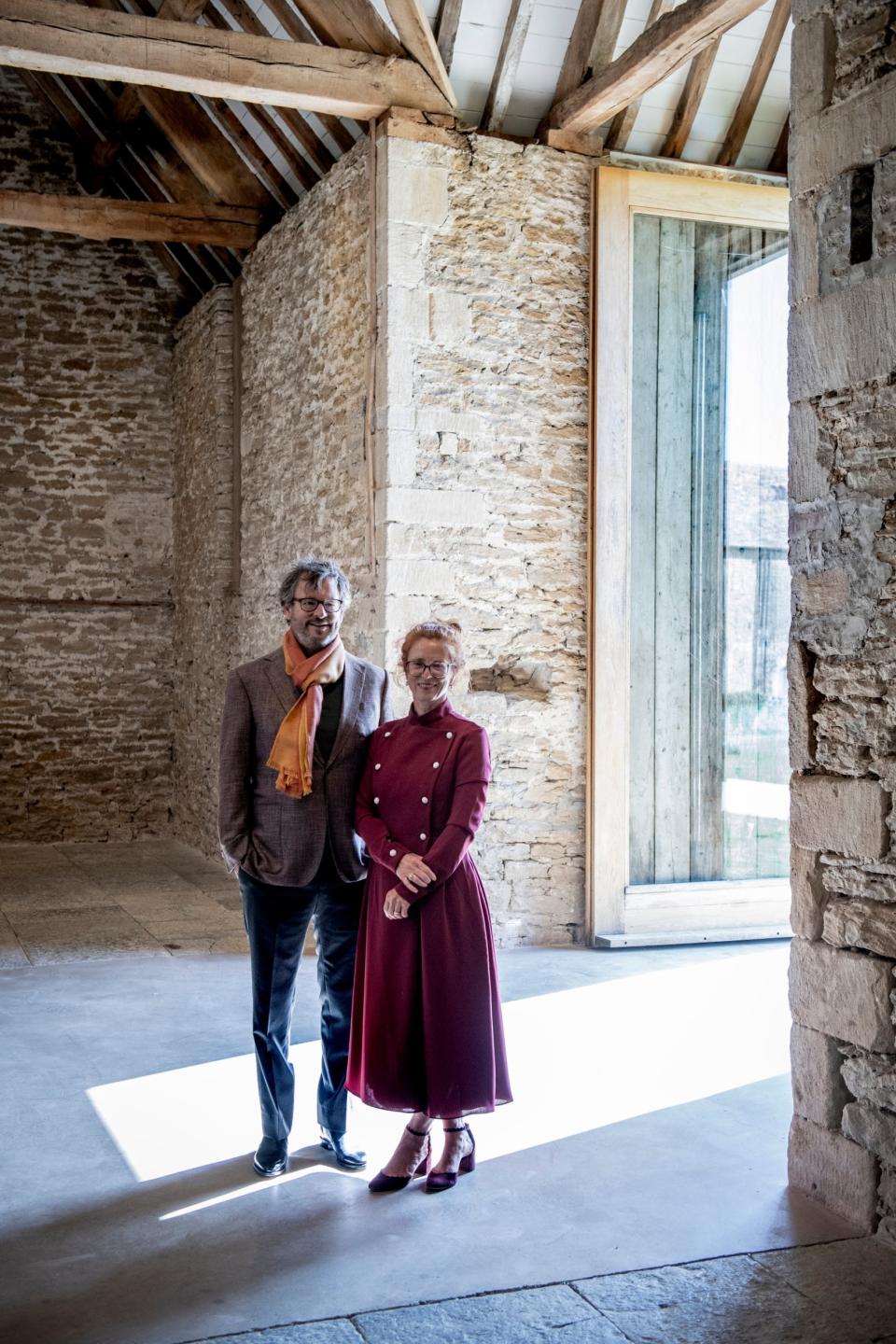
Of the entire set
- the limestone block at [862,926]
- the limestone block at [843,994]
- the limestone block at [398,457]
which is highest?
the limestone block at [398,457]

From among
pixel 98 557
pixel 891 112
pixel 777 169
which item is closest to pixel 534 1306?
pixel 891 112

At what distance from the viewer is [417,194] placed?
19.2 ft

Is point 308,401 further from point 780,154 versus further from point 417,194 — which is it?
point 780,154

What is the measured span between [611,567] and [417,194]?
1934 mm

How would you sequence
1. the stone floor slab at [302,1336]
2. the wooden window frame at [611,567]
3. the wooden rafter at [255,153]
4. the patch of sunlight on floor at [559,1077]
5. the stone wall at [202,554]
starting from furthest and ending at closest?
the stone wall at [202,554], the wooden rafter at [255,153], the wooden window frame at [611,567], the patch of sunlight on floor at [559,1077], the stone floor slab at [302,1336]

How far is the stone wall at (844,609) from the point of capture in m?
2.96

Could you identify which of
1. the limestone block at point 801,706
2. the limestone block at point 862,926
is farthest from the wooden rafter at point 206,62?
the limestone block at point 862,926

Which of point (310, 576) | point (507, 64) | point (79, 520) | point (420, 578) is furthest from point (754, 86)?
point (79, 520)

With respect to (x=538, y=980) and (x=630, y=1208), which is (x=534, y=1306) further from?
(x=538, y=980)

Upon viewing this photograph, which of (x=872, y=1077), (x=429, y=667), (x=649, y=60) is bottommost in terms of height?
(x=872, y=1077)

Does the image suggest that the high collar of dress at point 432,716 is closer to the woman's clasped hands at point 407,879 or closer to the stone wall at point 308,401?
the woman's clasped hands at point 407,879

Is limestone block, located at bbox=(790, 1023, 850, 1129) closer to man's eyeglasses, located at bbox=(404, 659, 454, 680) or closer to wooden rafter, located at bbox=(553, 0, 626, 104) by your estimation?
man's eyeglasses, located at bbox=(404, 659, 454, 680)

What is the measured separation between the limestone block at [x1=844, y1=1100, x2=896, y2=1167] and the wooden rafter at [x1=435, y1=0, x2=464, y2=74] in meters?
4.80

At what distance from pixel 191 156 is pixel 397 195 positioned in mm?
2273
